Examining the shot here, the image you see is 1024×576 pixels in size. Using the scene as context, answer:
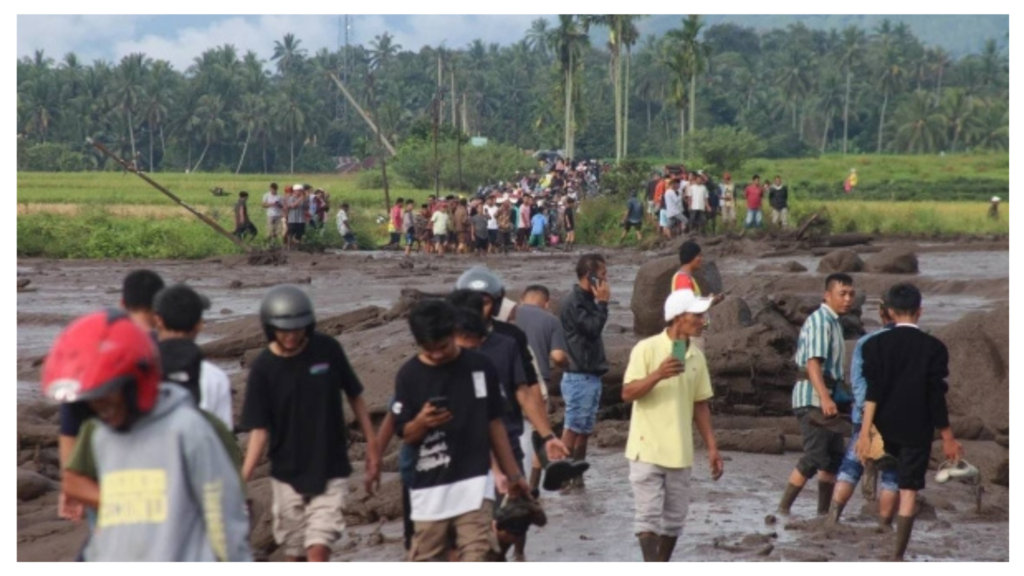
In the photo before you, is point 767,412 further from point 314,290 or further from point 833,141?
point 833,141

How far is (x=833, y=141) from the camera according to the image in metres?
120

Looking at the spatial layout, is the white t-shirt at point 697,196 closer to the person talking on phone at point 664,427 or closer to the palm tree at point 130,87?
the person talking on phone at point 664,427

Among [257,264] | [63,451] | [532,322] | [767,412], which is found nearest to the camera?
[63,451]

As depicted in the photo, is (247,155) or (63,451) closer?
(63,451)

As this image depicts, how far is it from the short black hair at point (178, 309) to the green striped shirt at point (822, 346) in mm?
4338

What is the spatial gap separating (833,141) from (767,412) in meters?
108

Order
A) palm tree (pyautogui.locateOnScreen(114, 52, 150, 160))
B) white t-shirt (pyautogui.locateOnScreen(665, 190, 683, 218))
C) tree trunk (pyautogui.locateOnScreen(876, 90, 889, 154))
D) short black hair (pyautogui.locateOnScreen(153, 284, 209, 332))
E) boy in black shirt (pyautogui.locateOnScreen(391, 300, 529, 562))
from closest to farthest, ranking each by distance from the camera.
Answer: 1. short black hair (pyautogui.locateOnScreen(153, 284, 209, 332))
2. boy in black shirt (pyautogui.locateOnScreen(391, 300, 529, 562))
3. white t-shirt (pyautogui.locateOnScreen(665, 190, 683, 218))
4. palm tree (pyautogui.locateOnScreen(114, 52, 150, 160))
5. tree trunk (pyautogui.locateOnScreen(876, 90, 889, 154))

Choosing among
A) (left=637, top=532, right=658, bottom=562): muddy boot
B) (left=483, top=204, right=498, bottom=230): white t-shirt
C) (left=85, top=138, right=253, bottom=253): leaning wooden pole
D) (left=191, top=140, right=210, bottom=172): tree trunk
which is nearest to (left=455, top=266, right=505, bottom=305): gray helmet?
(left=637, top=532, right=658, bottom=562): muddy boot

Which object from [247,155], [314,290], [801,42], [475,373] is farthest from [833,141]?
[475,373]

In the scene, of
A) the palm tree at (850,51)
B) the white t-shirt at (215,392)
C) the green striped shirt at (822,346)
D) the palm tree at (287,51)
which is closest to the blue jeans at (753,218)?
the green striped shirt at (822,346)

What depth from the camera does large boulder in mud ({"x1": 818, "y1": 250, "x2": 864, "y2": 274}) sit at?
1139 inches

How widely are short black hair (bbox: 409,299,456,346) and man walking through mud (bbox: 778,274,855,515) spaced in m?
3.47

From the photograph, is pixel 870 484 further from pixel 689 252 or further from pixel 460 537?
pixel 460 537

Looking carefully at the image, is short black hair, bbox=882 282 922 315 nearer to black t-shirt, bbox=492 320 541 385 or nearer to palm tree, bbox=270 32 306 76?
black t-shirt, bbox=492 320 541 385
